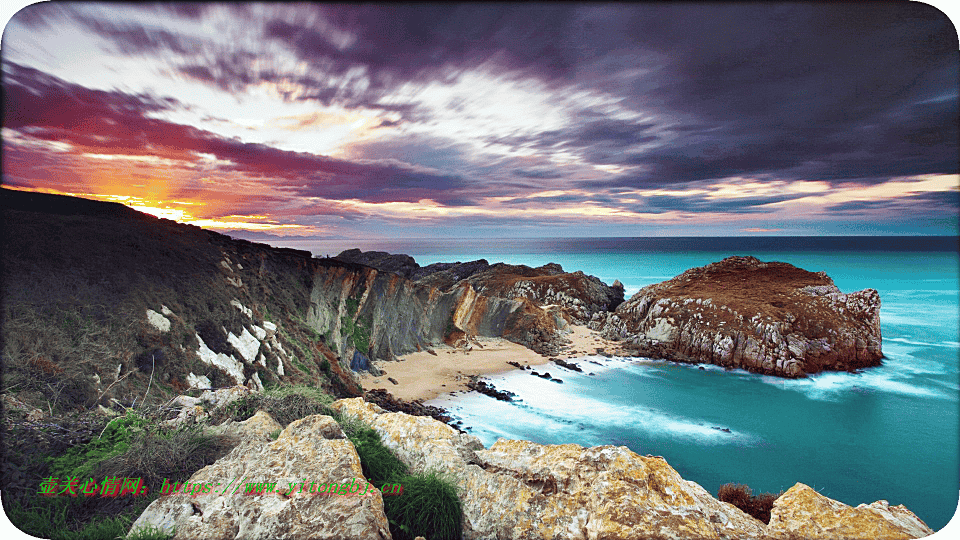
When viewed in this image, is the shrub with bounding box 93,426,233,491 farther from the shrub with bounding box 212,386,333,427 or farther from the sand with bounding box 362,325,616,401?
the sand with bounding box 362,325,616,401

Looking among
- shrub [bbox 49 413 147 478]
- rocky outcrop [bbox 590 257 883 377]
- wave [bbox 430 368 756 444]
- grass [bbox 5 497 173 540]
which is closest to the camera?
grass [bbox 5 497 173 540]

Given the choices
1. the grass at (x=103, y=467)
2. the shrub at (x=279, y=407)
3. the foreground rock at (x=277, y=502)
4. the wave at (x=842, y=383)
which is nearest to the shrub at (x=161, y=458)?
the grass at (x=103, y=467)

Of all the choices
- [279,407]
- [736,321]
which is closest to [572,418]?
[279,407]

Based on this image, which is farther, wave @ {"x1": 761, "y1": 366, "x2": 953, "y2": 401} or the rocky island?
wave @ {"x1": 761, "y1": 366, "x2": 953, "y2": 401}

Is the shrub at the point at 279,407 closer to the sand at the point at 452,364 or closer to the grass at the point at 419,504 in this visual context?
the grass at the point at 419,504

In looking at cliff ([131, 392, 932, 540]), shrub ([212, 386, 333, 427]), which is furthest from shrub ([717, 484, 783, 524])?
shrub ([212, 386, 333, 427])
